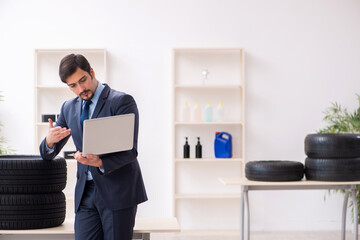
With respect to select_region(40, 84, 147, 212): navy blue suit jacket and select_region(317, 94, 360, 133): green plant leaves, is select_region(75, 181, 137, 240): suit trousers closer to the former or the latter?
select_region(40, 84, 147, 212): navy blue suit jacket

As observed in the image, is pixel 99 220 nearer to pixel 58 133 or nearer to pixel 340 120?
pixel 58 133

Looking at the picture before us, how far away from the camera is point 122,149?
218cm

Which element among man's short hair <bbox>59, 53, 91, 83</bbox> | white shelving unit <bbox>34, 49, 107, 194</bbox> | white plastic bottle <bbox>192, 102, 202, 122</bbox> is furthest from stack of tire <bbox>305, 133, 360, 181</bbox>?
white shelving unit <bbox>34, 49, 107, 194</bbox>

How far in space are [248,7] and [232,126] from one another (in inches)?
53.5

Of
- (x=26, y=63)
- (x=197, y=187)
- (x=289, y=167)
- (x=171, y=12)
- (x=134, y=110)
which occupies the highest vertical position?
(x=171, y=12)

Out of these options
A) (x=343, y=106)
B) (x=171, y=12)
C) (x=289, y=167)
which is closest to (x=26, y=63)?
(x=171, y=12)

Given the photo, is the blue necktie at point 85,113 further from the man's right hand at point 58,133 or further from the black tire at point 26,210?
the black tire at point 26,210

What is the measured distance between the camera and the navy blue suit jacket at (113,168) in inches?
86.8

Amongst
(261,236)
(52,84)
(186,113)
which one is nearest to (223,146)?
(186,113)

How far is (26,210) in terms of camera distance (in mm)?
2686

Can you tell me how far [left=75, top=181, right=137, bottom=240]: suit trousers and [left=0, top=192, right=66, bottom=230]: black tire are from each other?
463 millimetres

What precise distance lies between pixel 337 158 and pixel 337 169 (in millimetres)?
99

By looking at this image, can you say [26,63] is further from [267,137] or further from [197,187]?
[267,137]

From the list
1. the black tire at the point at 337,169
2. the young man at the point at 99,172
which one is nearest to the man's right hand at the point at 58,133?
the young man at the point at 99,172
